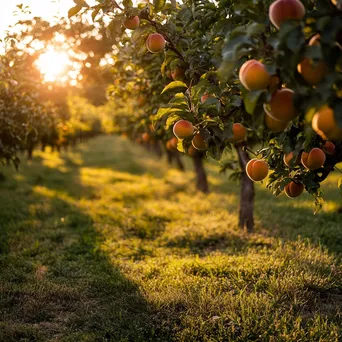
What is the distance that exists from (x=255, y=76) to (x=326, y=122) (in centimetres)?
53

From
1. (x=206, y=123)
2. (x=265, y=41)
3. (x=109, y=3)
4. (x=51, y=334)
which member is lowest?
(x=51, y=334)

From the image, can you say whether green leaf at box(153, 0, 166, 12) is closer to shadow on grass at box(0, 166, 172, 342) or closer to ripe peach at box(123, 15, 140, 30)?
ripe peach at box(123, 15, 140, 30)

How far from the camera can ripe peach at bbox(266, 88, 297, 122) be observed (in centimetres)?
259

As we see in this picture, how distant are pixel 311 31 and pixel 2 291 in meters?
4.30

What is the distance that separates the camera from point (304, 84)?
8.48ft

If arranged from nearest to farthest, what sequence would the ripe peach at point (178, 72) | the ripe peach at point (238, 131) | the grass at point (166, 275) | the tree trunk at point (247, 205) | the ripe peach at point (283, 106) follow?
the ripe peach at point (283, 106)
the ripe peach at point (238, 131)
the grass at point (166, 275)
the ripe peach at point (178, 72)
the tree trunk at point (247, 205)

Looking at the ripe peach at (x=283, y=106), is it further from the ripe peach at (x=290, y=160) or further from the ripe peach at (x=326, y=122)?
the ripe peach at (x=290, y=160)

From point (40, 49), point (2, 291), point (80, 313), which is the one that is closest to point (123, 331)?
point (80, 313)

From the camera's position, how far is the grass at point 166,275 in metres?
3.96

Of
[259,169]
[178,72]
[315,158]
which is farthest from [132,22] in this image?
[315,158]

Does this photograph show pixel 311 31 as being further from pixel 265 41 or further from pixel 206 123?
pixel 206 123

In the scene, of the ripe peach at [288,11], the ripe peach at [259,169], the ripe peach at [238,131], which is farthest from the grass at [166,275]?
the ripe peach at [288,11]

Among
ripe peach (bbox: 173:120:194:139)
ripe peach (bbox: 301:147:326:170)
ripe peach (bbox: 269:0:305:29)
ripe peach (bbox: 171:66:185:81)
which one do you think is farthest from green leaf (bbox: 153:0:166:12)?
ripe peach (bbox: 301:147:326:170)

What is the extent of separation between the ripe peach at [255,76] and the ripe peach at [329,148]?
4.78 feet
